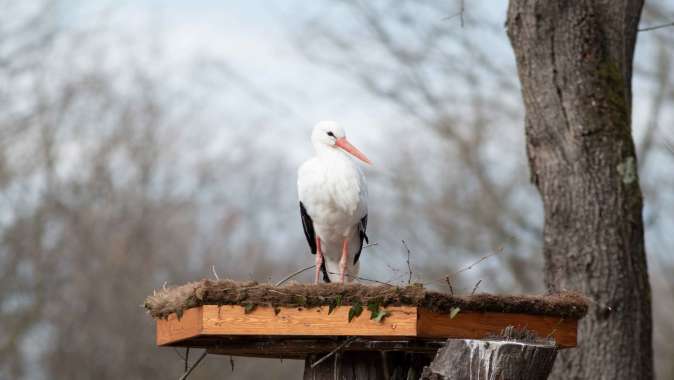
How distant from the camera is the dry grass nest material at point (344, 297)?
458cm

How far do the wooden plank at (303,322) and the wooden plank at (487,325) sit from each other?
10 cm

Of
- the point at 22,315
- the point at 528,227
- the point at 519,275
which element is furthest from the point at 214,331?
the point at 22,315

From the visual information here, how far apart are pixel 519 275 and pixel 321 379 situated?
11.7 metres

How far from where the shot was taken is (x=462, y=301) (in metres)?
4.70

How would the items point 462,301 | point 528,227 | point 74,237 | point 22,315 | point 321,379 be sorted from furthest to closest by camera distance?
point 74,237 < point 22,315 < point 528,227 < point 321,379 < point 462,301

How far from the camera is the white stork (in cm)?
643

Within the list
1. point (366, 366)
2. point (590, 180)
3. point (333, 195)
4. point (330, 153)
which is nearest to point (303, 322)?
point (366, 366)

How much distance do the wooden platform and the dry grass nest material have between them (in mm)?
Result: 39

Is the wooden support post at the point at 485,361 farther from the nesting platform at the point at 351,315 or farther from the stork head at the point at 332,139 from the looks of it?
the stork head at the point at 332,139

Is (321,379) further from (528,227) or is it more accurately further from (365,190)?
(528,227)

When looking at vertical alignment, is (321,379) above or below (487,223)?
below

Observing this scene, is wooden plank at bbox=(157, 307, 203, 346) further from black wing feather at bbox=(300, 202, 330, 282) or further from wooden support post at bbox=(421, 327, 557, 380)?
black wing feather at bbox=(300, 202, 330, 282)

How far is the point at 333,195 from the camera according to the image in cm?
646

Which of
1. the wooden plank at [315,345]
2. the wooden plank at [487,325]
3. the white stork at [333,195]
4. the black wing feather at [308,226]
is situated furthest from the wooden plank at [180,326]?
the black wing feather at [308,226]
